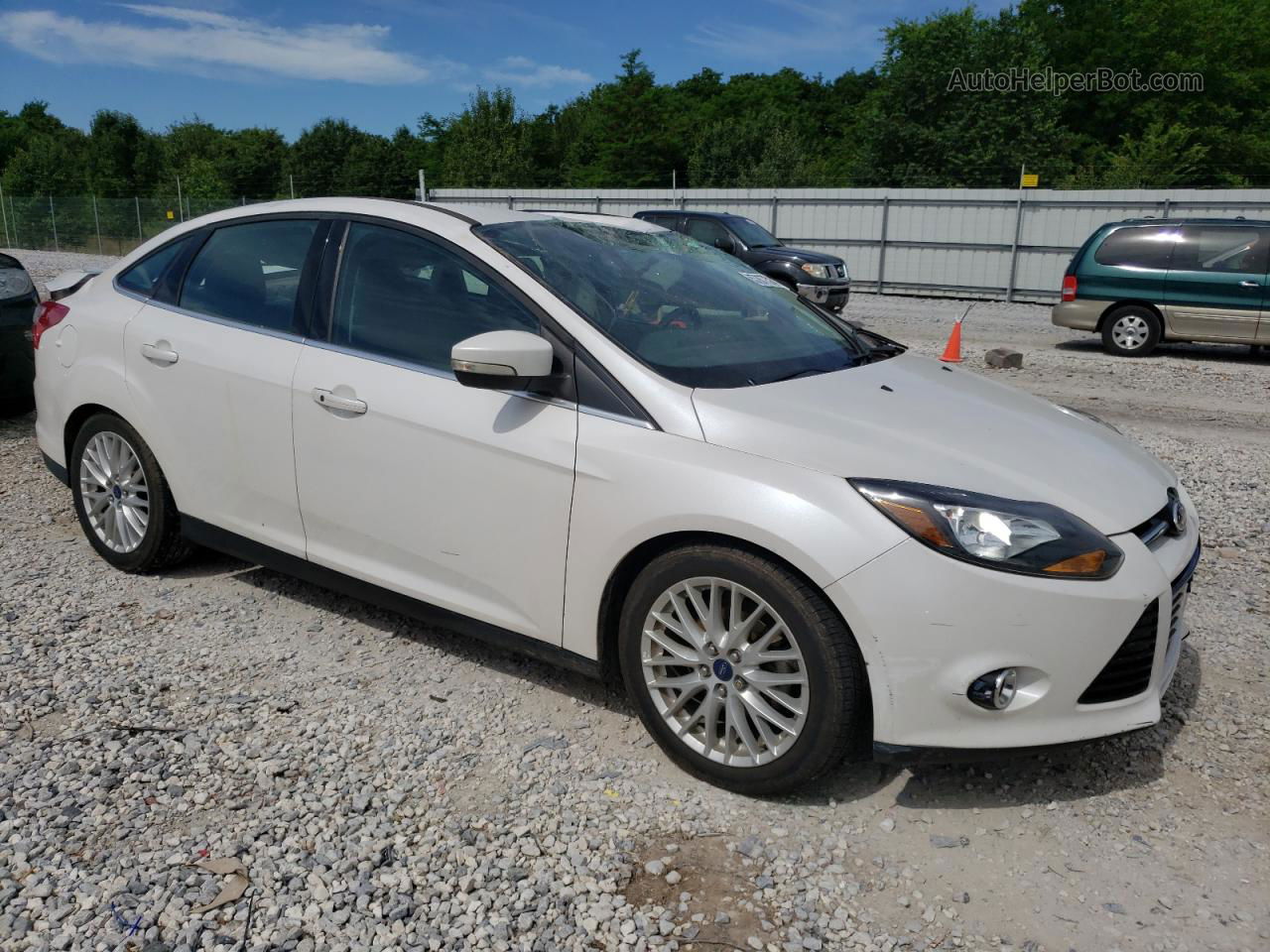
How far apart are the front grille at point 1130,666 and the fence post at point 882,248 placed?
873 inches

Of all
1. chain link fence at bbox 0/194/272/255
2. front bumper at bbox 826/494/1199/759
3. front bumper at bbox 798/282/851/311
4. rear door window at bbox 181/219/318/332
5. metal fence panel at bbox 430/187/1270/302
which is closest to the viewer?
front bumper at bbox 826/494/1199/759

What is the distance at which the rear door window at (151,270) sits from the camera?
4.49 meters

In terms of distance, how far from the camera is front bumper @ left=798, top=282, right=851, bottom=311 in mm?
16680

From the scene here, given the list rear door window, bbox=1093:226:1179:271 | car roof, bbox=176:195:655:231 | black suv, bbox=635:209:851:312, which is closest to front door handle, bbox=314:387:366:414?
car roof, bbox=176:195:655:231

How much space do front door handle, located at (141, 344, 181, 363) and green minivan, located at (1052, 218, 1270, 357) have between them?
41.3ft

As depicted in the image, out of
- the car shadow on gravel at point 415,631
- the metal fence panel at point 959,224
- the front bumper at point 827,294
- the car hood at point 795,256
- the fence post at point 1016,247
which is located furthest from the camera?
A: the fence post at point 1016,247

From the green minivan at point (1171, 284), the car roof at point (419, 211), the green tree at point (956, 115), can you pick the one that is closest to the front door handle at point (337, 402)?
the car roof at point (419, 211)

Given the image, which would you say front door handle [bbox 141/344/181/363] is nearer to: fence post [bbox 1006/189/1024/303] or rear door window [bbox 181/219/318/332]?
rear door window [bbox 181/219/318/332]

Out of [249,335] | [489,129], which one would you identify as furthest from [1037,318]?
[489,129]

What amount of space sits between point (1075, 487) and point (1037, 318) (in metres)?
18.0

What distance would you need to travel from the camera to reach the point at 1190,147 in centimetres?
4431

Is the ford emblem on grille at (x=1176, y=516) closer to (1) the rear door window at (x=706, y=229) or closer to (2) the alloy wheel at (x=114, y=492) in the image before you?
(2) the alloy wheel at (x=114, y=492)

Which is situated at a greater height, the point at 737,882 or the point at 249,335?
the point at 249,335

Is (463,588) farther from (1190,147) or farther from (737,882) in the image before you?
(1190,147)
